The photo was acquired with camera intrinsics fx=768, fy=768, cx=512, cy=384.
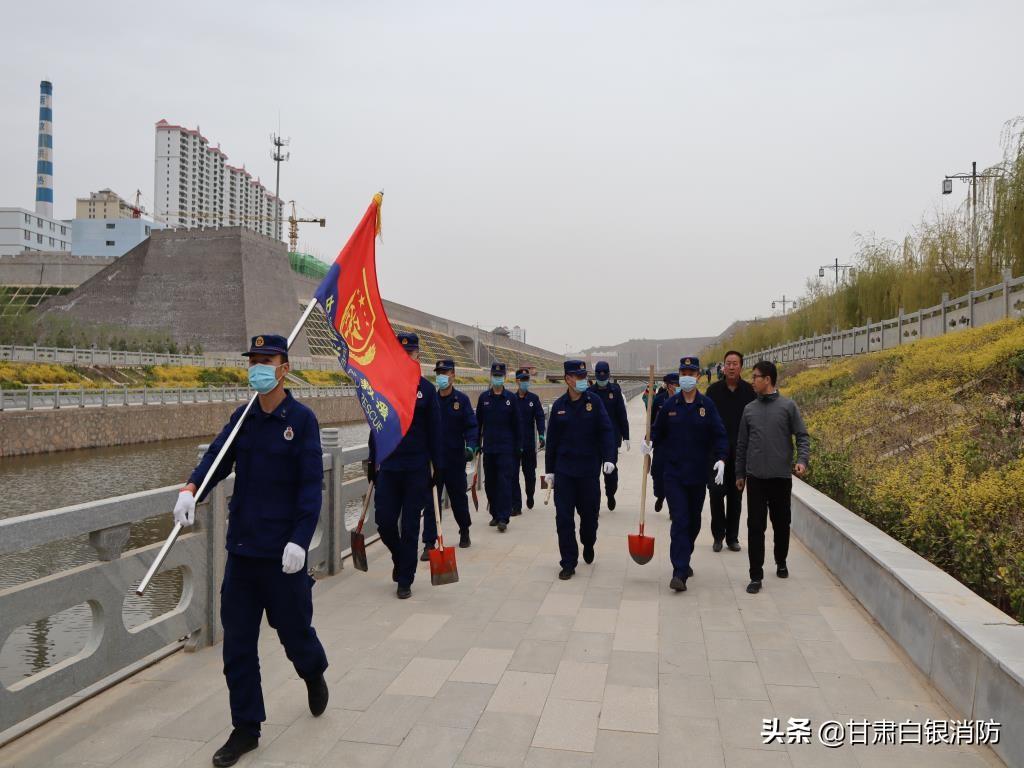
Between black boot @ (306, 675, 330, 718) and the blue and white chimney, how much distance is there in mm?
110678

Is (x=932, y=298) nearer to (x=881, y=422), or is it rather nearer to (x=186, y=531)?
(x=881, y=422)

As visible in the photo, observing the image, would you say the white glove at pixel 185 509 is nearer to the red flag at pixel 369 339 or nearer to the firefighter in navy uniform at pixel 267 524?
the firefighter in navy uniform at pixel 267 524

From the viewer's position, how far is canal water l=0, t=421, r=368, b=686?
20.2 ft

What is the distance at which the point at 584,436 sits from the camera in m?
6.65

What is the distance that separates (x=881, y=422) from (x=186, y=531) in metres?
9.24

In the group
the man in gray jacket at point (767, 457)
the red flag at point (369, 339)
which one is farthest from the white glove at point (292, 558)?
the man in gray jacket at point (767, 457)

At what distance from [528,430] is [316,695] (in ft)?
21.6

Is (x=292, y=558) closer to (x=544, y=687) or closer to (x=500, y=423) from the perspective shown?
(x=544, y=687)

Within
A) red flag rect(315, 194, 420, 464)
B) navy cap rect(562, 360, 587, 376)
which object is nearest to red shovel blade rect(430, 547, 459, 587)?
red flag rect(315, 194, 420, 464)

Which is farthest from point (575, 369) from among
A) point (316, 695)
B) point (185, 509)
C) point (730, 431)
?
point (185, 509)

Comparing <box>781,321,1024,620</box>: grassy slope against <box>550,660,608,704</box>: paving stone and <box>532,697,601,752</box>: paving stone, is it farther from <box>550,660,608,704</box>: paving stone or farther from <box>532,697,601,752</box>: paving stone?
<box>532,697,601,752</box>: paving stone

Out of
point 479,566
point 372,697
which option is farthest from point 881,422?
point 372,697

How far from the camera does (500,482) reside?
343 inches

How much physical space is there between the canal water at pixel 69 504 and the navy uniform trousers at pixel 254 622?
2.92 feet
